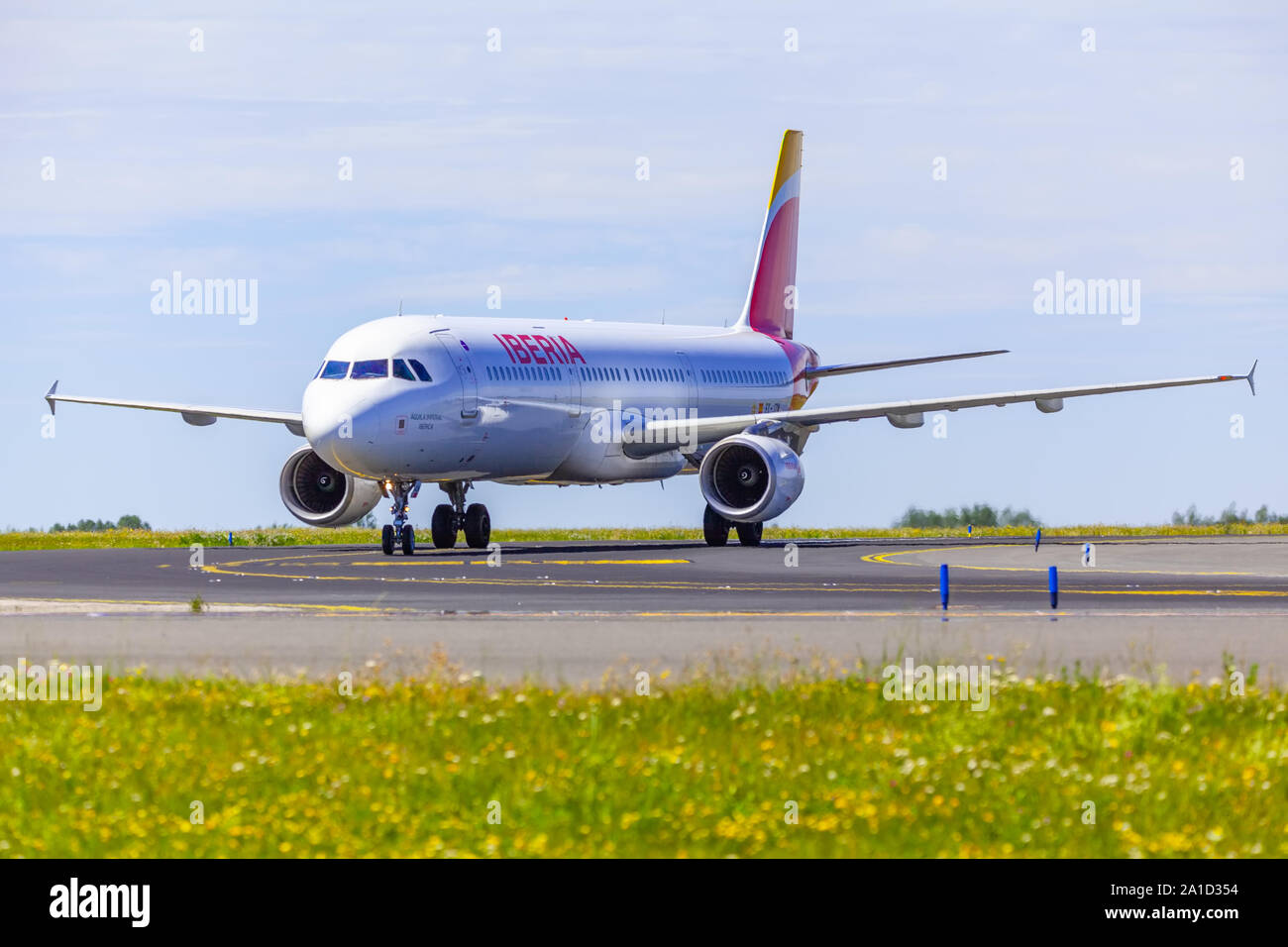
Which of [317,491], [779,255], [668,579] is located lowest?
[668,579]

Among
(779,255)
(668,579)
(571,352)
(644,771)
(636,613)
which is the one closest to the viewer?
(644,771)

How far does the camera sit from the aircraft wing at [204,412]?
50094 mm

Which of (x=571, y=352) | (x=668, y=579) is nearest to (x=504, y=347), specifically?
(x=571, y=352)

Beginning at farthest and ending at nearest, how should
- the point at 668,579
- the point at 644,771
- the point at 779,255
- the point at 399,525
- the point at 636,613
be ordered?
the point at 779,255 < the point at 399,525 < the point at 668,579 < the point at 636,613 < the point at 644,771

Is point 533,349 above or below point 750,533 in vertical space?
above

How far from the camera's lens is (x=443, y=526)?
153ft

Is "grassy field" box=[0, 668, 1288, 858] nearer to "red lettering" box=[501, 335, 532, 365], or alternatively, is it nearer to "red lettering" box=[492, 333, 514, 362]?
"red lettering" box=[492, 333, 514, 362]

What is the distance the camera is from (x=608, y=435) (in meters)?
50.4

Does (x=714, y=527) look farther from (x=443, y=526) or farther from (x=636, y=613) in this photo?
(x=636, y=613)

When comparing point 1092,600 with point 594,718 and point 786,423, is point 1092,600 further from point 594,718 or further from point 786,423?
point 786,423

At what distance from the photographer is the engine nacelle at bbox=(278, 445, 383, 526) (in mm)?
48625

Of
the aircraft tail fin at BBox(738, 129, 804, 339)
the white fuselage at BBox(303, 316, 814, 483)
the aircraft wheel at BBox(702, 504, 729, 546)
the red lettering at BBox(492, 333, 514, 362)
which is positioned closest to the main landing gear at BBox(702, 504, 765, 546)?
the aircraft wheel at BBox(702, 504, 729, 546)

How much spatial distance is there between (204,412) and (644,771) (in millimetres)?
40027

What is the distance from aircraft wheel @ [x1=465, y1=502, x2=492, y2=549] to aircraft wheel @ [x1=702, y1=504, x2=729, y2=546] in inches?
206
